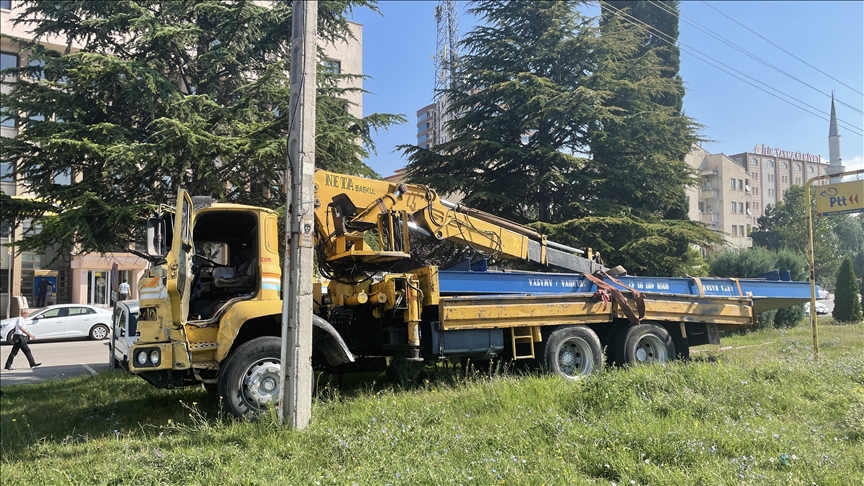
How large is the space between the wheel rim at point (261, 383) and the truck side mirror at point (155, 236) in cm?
165

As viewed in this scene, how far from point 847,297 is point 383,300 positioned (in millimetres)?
20443

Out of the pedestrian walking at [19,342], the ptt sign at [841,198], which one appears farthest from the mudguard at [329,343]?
the pedestrian walking at [19,342]

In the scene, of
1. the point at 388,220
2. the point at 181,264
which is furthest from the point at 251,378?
the point at 388,220

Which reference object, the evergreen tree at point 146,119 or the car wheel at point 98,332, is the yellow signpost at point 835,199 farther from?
the car wheel at point 98,332

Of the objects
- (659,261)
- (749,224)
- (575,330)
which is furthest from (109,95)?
(749,224)

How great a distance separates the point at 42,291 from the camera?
1387 inches

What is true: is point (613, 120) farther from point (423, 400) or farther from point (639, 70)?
point (423, 400)

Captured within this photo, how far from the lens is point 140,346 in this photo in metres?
6.80

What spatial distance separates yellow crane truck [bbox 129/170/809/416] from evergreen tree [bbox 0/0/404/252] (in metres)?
4.05

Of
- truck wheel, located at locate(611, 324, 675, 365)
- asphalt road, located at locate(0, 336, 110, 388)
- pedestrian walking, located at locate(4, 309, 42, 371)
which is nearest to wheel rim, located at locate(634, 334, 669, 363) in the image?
truck wheel, located at locate(611, 324, 675, 365)

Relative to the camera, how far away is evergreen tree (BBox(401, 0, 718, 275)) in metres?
16.9

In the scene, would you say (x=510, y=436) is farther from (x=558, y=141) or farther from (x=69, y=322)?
(x=69, y=322)

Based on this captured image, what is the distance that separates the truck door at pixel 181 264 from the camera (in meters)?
6.81

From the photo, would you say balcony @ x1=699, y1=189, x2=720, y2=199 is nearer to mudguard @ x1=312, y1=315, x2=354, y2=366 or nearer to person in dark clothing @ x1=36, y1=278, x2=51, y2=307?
person in dark clothing @ x1=36, y1=278, x2=51, y2=307
